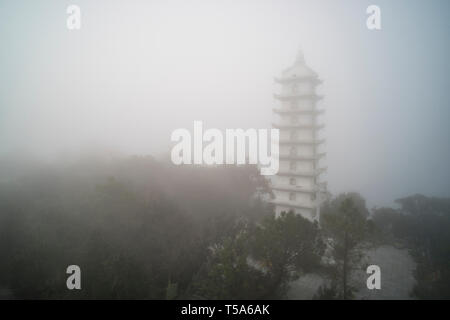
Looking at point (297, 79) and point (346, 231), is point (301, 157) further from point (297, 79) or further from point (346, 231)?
point (346, 231)

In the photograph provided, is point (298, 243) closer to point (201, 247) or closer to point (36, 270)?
point (201, 247)

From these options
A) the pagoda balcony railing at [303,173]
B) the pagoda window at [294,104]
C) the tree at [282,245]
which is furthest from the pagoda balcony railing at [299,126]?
the tree at [282,245]

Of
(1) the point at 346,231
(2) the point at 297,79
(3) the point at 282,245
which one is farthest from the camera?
(2) the point at 297,79

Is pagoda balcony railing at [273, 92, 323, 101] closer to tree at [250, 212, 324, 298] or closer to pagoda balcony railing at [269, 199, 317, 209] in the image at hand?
pagoda balcony railing at [269, 199, 317, 209]

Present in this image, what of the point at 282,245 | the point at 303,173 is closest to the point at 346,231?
the point at 282,245

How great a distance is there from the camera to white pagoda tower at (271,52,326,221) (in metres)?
21.0

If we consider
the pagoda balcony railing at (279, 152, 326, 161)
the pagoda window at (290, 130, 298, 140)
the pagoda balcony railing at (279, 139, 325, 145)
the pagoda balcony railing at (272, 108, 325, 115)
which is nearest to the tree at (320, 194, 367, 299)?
the pagoda balcony railing at (279, 152, 326, 161)

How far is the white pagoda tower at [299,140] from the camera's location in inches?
825

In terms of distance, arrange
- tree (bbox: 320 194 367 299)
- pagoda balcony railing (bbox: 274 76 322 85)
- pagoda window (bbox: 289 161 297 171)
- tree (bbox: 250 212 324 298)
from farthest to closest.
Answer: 1. pagoda window (bbox: 289 161 297 171)
2. pagoda balcony railing (bbox: 274 76 322 85)
3. tree (bbox: 250 212 324 298)
4. tree (bbox: 320 194 367 299)

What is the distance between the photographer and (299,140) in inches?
837

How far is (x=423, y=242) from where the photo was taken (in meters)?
20.9

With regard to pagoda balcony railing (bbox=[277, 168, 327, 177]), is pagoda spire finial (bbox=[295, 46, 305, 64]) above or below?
above

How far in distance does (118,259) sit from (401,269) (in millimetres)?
18982
